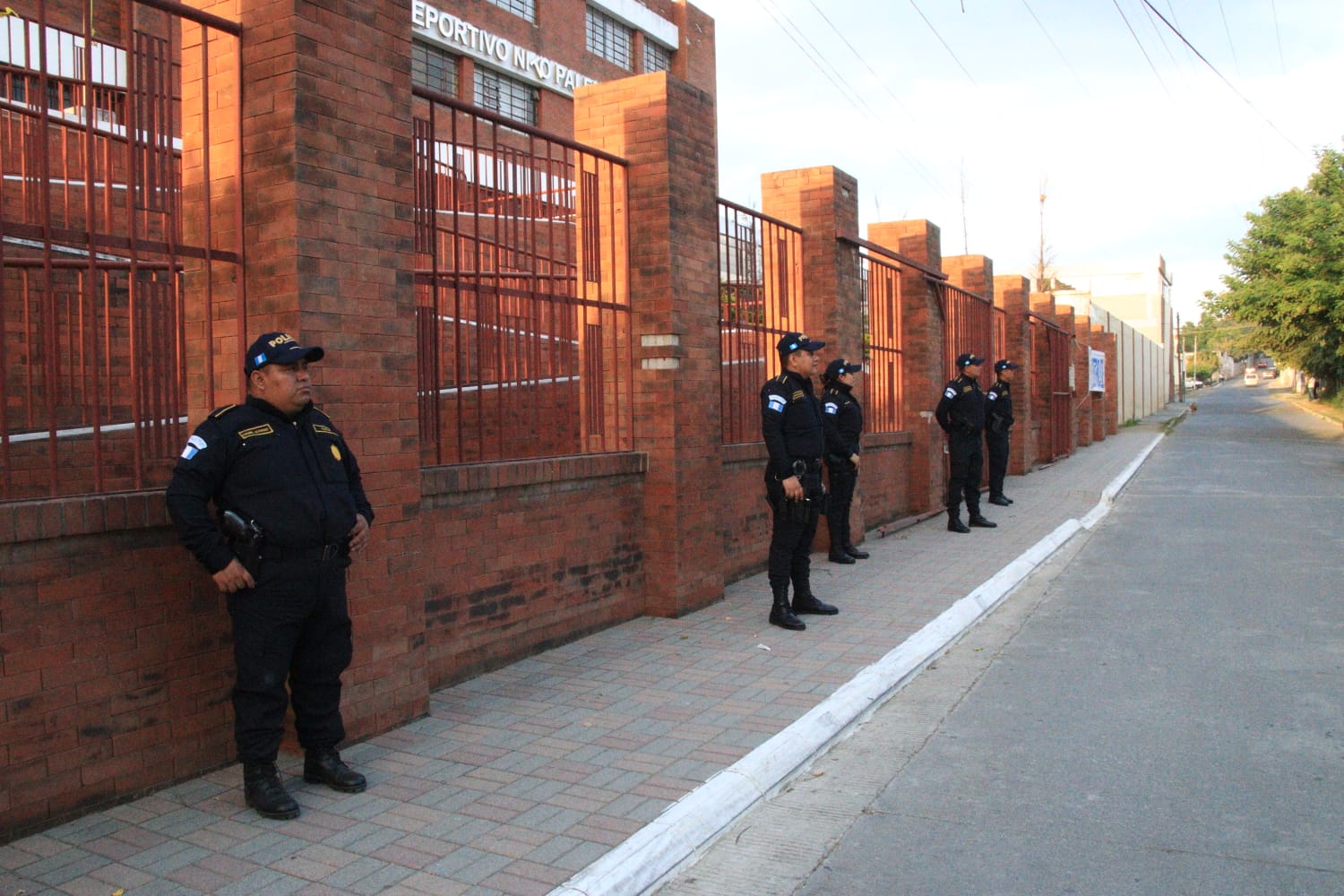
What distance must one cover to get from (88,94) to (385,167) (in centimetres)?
128

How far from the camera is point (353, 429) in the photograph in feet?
Answer: 15.6

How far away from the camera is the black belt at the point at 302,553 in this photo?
3861 millimetres

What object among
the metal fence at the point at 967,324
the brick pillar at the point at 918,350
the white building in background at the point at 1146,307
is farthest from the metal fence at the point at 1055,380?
the white building in background at the point at 1146,307

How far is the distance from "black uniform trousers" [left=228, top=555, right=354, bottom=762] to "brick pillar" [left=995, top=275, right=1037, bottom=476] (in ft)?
56.6

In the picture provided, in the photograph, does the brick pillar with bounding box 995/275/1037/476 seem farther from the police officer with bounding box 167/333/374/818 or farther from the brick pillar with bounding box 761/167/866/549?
the police officer with bounding box 167/333/374/818

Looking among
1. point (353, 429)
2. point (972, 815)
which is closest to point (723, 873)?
point (972, 815)

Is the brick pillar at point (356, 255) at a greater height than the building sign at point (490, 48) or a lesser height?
lesser

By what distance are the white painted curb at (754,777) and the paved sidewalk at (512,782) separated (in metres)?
0.09

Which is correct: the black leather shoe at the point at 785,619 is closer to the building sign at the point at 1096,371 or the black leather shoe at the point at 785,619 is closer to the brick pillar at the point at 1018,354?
the brick pillar at the point at 1018,354

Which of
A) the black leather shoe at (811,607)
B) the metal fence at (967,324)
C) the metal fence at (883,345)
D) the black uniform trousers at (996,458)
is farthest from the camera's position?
the metal fence at (967,324)

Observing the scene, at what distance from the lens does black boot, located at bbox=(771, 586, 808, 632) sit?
7.12 m

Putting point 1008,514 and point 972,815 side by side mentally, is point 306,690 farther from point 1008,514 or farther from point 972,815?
point 1008,514

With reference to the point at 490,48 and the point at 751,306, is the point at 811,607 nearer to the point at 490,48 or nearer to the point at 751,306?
the point at 751,306

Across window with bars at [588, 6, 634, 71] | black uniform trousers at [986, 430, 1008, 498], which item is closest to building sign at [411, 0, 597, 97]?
window with bars at [588, 6, 634, 71]
